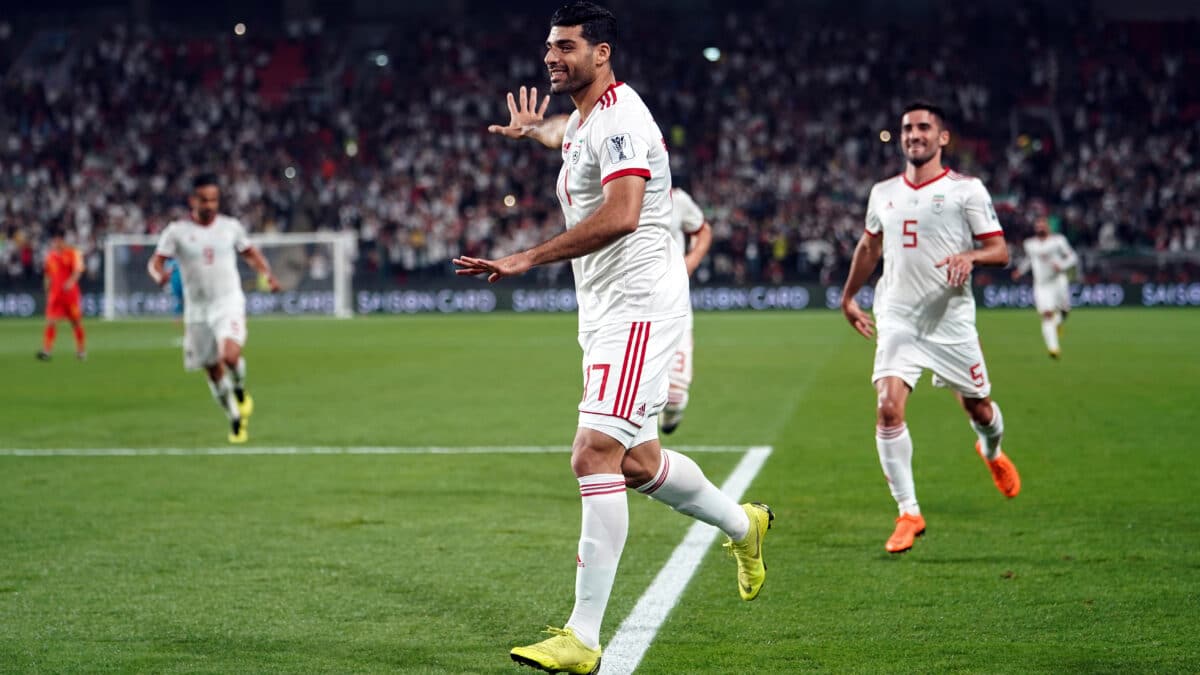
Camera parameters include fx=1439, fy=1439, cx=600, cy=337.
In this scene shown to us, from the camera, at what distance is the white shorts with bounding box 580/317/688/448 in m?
4.95

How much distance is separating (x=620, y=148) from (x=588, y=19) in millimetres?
482

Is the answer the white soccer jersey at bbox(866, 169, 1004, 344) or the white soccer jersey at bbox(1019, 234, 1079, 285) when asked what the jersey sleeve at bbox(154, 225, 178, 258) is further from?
the white soccer jersey at bbox(1019, 234, 1079, 285)

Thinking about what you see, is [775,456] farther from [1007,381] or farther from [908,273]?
[1007,381]

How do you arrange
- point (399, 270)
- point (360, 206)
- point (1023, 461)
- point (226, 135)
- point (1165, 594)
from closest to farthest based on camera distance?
1. point (1165, 594)
2. point (1023, 461)
3. point (399, 270)
4. point (360, 206)
5. point (226, 135)

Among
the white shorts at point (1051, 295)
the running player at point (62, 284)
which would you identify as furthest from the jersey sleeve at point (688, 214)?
the running player at point (62, 284)

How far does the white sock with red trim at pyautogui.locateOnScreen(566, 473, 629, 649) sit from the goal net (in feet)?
116

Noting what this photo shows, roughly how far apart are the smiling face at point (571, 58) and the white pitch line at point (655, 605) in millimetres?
1980

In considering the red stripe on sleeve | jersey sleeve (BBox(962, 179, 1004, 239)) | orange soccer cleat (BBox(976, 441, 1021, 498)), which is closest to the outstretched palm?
the red stripe on sleeve

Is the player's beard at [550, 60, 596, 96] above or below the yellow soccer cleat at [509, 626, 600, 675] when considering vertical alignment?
above

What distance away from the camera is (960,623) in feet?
18.1

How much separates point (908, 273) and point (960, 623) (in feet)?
9.36

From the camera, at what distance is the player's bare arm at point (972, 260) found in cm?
725

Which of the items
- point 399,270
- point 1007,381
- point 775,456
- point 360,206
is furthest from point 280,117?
point 775,456

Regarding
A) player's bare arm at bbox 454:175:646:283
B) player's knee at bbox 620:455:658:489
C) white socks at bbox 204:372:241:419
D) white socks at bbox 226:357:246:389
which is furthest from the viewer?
white socks at bbox 226:357:246:389
